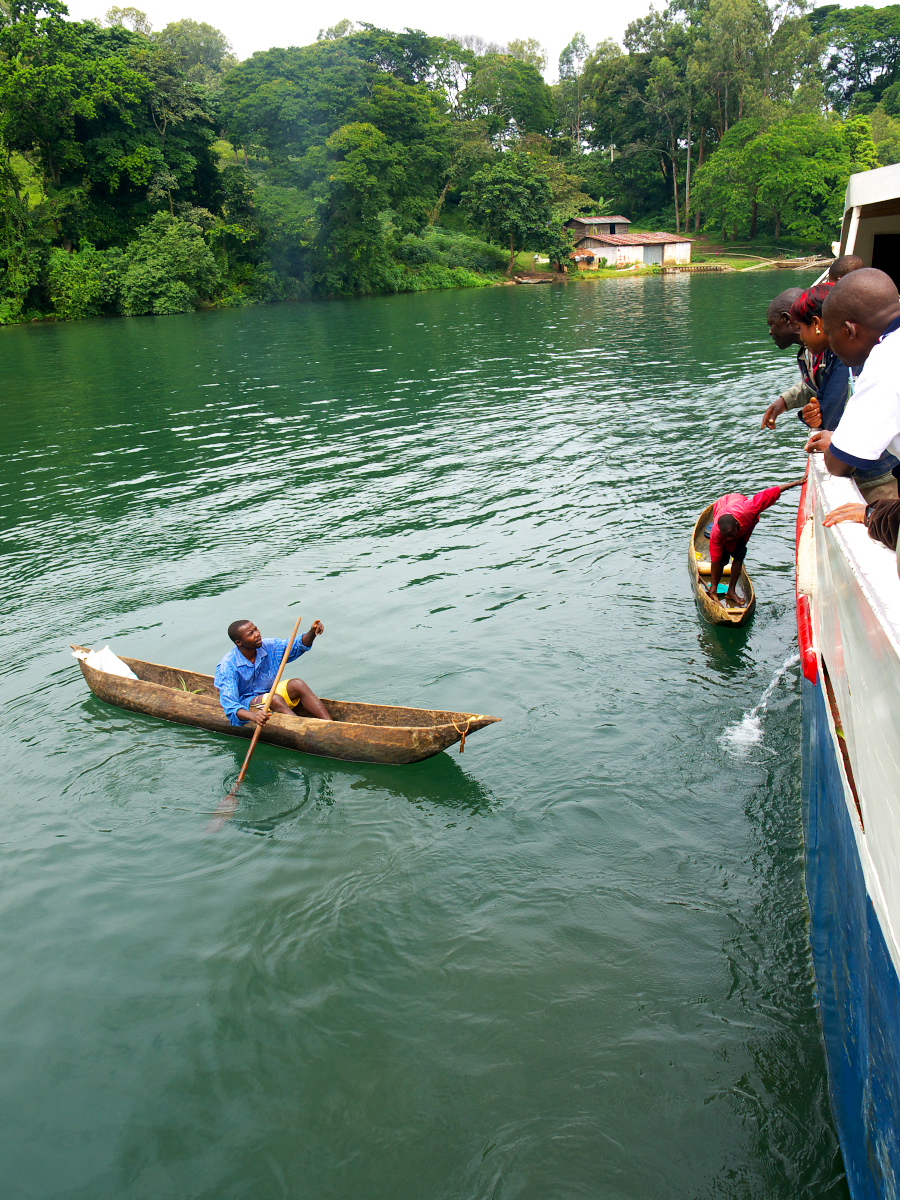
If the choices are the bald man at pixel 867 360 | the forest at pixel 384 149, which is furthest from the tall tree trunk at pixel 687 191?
the bald man at pixel 867 360

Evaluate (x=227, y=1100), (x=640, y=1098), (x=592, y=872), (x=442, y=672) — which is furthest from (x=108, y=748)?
(x=640, y=1098)

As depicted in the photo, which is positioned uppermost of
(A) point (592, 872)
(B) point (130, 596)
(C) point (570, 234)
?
(C) point (570, 234)

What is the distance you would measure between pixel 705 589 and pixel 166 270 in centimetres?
5052

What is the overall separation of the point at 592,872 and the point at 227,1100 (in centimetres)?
282

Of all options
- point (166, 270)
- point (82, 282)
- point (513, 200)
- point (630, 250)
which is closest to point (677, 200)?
point (630, 250)

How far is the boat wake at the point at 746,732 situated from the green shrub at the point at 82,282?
52750 millimetres

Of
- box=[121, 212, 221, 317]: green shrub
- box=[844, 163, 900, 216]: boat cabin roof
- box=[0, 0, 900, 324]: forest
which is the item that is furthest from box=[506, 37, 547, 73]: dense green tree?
box=[844, 163, 900, 216]: boat cabin roof

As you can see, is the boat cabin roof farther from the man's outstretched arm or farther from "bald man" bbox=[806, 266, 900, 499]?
"bald man" bbox=[806, 266, 900, 499]

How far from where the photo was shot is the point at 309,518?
14305 millimetres

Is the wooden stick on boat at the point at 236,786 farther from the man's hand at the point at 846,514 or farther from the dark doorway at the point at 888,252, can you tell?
the dark doorway at the point at 888,252

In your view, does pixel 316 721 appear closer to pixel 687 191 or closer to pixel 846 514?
pixel 846 514

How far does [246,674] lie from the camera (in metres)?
8.18

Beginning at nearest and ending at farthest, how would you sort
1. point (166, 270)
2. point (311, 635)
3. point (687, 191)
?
1. point (311, 635)
2. point (166, 270)
3. point (687, 191)

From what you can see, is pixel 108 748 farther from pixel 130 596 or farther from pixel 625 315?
pixel 625 315
